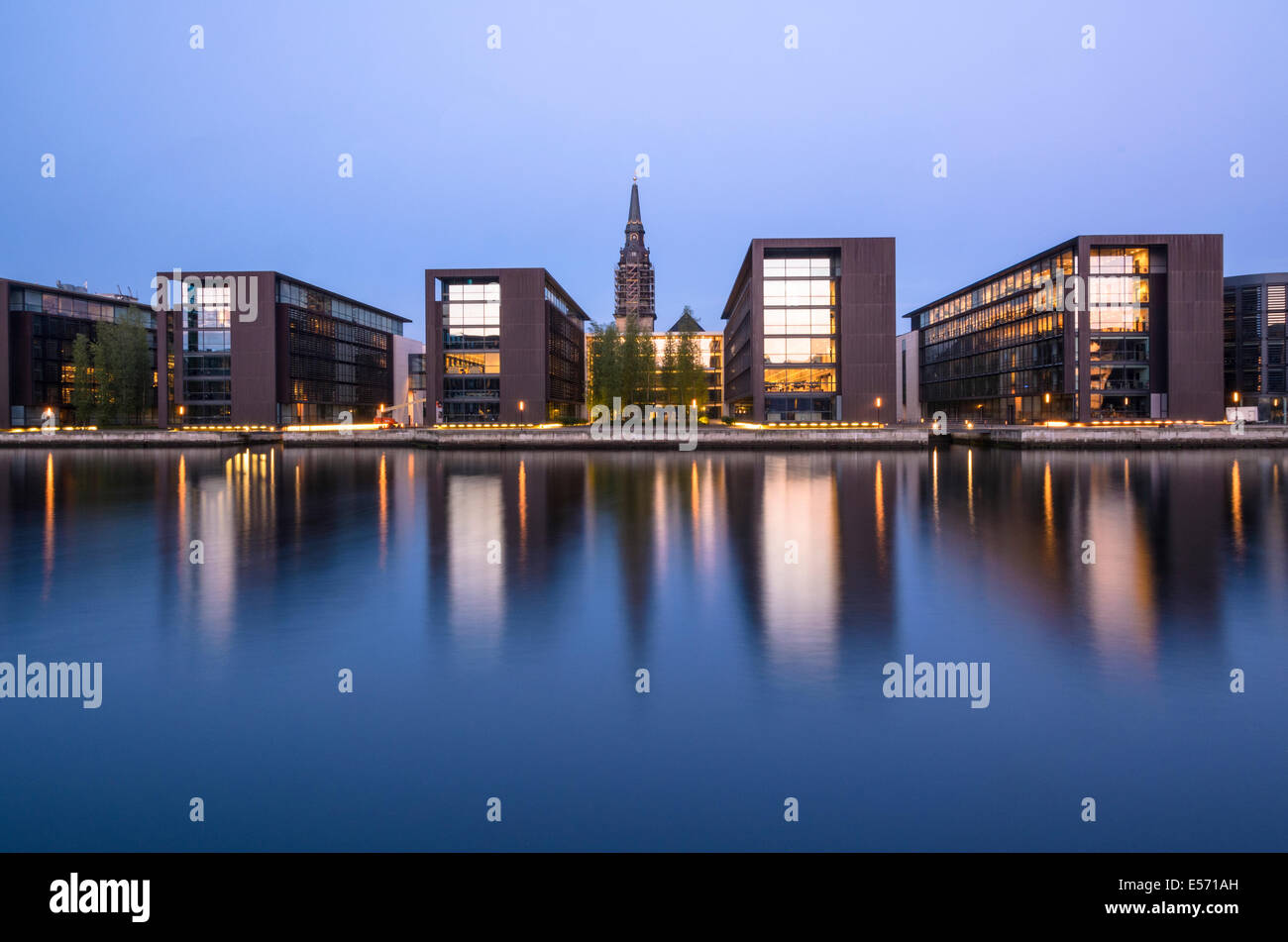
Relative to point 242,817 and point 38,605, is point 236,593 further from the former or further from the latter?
point 242,817

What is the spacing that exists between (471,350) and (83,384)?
165ft

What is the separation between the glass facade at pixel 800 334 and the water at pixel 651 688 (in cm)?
5861

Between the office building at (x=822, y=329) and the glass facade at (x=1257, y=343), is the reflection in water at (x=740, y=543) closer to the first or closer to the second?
the office building at (x=822, y=329)

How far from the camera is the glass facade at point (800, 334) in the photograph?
259ft

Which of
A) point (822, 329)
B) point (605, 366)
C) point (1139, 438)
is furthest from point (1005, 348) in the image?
point (605, 366)

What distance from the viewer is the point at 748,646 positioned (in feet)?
33.9

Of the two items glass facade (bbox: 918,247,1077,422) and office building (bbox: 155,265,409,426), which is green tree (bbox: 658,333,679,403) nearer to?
glass facade (bbox: 918,247,1077,422)

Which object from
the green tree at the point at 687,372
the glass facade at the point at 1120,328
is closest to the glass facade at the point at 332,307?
the green tree at the point at 687,372

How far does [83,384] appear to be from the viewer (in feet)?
319

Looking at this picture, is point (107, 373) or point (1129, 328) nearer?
point (1129, 328)

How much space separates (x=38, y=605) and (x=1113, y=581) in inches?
729

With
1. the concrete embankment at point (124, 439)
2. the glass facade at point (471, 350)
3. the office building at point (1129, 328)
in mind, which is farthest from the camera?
the glass facade at point (471, 350)

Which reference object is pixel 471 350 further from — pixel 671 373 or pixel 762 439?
pixel 762 439
